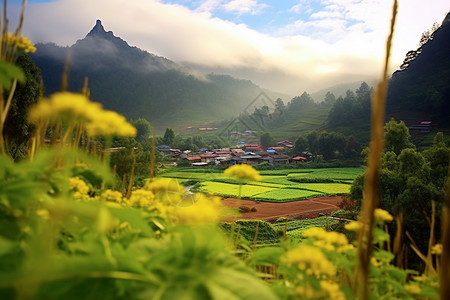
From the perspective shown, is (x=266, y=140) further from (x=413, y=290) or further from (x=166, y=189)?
(x=413, y=290)

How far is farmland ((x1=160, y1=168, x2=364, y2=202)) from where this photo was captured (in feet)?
105

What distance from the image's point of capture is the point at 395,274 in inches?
46.6

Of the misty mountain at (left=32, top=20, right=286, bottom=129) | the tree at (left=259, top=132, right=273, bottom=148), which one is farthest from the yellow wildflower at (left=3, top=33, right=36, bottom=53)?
the misty mountain at (left=32, top=20, right=286, bottom=129)

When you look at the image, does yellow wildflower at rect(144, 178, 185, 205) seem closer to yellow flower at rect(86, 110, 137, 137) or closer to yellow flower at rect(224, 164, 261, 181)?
yellow flower at rect(224, 164, 261, 181)

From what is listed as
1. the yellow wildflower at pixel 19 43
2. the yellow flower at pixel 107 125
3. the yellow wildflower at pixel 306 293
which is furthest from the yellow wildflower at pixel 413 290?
the yellow wildflower at pixel 19 43

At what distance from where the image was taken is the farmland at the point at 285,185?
3206 centimetres

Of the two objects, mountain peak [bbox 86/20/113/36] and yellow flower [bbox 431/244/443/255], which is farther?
mountain peak [bbox 86/20/113/36]

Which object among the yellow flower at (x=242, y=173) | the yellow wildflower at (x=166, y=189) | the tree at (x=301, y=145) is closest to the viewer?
the yellow wildflower at (x=166, y=189)

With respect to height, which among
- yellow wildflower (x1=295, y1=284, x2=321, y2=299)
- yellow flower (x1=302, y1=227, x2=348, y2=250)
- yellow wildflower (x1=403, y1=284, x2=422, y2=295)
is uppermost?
yellow flower (x1=302, y1=227, x2=348, y2=250)

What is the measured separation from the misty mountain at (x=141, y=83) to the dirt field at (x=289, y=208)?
331 feet

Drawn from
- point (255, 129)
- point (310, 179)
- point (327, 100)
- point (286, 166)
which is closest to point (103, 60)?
point (255, 129)

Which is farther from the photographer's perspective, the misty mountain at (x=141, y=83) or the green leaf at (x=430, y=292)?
the misty mountain at (x=141, y=83)

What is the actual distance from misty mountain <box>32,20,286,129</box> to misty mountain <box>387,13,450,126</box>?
80.2 m

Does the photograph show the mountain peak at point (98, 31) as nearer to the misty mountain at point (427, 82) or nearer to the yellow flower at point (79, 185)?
the misty mountain at point (427, 82)
